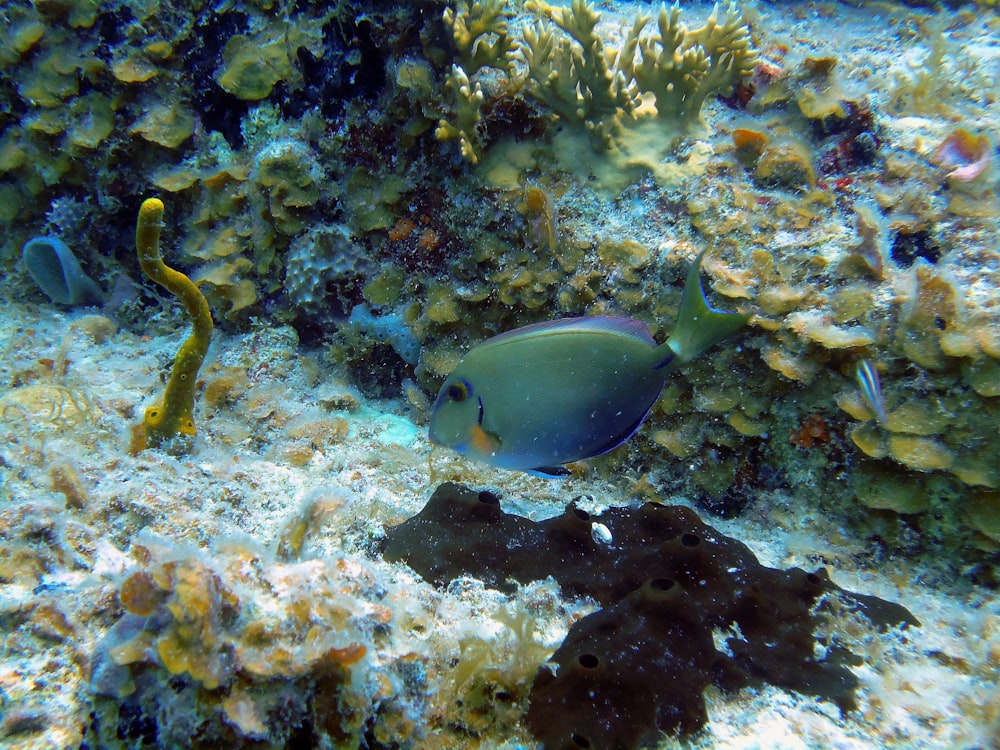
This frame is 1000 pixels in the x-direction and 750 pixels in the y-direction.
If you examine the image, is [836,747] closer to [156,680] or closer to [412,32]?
[156,680]

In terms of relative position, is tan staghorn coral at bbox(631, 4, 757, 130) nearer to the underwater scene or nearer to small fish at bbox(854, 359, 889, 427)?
the underwater scene

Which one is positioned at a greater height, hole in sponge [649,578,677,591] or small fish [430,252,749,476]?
small fish [430,252,749,476]

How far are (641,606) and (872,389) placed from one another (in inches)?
58.9

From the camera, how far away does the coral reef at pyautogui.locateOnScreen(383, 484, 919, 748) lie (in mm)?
1694

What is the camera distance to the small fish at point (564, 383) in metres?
2.00

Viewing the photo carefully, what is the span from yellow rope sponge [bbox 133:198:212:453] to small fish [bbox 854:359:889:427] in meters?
3.18

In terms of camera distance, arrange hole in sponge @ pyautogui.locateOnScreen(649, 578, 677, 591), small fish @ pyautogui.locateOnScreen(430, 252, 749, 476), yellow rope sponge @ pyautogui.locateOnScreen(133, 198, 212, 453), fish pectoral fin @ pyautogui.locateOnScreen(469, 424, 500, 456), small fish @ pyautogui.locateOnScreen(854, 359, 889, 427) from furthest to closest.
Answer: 1. yellow rope sponge @ pyautogui.locateOnScreen(133, 198, 212, 453)
2. small fish @ pyautogui.locateOnScreen(854, 359, 889, 427)
3. fish pectoral fin @ pyautogui.locateOnScreen(469, 424, 500, 456)
4. small fish @ pyautogui.locateOnScreen(430, 252, 749, 476)
5. hole in sponge @ pyautogui.locateOnScreen(649, 578, 677, 591)

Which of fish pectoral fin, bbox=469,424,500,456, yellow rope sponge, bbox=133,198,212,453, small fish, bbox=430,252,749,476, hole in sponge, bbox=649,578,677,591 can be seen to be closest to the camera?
hole in sponge, bbox=649,578,677,591

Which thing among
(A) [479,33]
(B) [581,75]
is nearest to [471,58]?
(A) [479,33]

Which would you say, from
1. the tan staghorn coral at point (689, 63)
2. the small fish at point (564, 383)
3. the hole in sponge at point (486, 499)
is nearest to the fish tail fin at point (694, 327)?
the small fish at point (564, 383)

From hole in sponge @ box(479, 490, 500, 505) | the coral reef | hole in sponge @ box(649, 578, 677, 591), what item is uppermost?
hole in sponge @ box(479, 490, 500, 505)

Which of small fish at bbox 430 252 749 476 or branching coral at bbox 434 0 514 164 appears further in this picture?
branching coral at bbox 434 0 514 164

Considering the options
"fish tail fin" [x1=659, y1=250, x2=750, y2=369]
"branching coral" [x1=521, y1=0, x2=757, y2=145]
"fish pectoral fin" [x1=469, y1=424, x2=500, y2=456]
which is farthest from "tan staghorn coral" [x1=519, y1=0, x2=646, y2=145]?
"fish pectoral fin" [x1=469, y1=424, x2=500, y2=456]

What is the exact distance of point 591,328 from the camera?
2.03 metres
